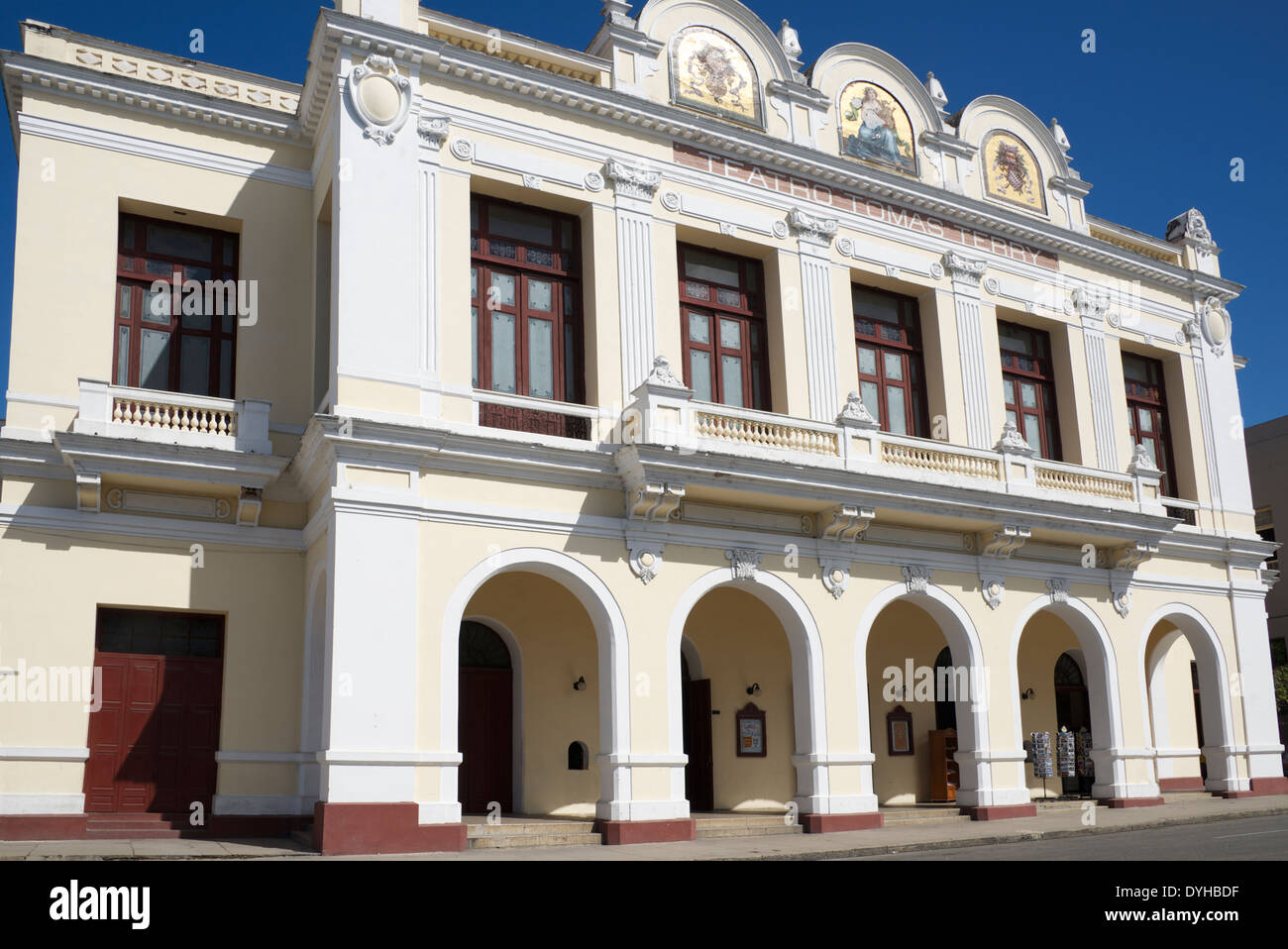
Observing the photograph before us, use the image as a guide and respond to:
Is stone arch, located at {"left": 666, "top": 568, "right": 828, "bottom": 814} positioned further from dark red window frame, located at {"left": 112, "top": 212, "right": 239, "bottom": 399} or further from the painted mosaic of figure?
the painted mosaic of figure

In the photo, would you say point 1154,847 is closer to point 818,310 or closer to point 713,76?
point 818,310

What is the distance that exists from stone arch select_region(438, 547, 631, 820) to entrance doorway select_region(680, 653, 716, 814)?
3444mm

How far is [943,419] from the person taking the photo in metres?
21.0

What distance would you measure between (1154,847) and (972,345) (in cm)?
1015

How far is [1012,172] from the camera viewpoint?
23.5m

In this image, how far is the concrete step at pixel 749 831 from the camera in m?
16.7

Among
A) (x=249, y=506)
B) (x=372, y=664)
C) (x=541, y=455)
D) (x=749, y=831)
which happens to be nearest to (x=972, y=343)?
(x=541, y=455)

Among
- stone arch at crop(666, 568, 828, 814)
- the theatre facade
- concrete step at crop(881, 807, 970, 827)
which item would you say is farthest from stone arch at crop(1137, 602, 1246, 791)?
stone arch at crop(666, 568, 828, 814)

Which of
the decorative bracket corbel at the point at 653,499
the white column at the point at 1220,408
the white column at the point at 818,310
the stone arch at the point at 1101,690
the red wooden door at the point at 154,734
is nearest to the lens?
the red wooden door at the point at 154,734

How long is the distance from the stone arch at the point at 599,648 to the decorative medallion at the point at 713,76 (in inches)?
321

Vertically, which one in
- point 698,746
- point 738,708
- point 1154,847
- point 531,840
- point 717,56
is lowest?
point 1154,847

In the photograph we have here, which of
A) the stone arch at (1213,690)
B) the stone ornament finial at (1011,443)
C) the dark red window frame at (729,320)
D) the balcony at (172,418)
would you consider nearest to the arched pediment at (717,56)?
the dark red window frame at (729,320)

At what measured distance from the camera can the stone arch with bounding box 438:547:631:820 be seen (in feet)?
49.7

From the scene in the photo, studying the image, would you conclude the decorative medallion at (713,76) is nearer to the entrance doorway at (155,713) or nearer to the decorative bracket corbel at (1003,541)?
the decorative bracket corbel at (1003,541)
